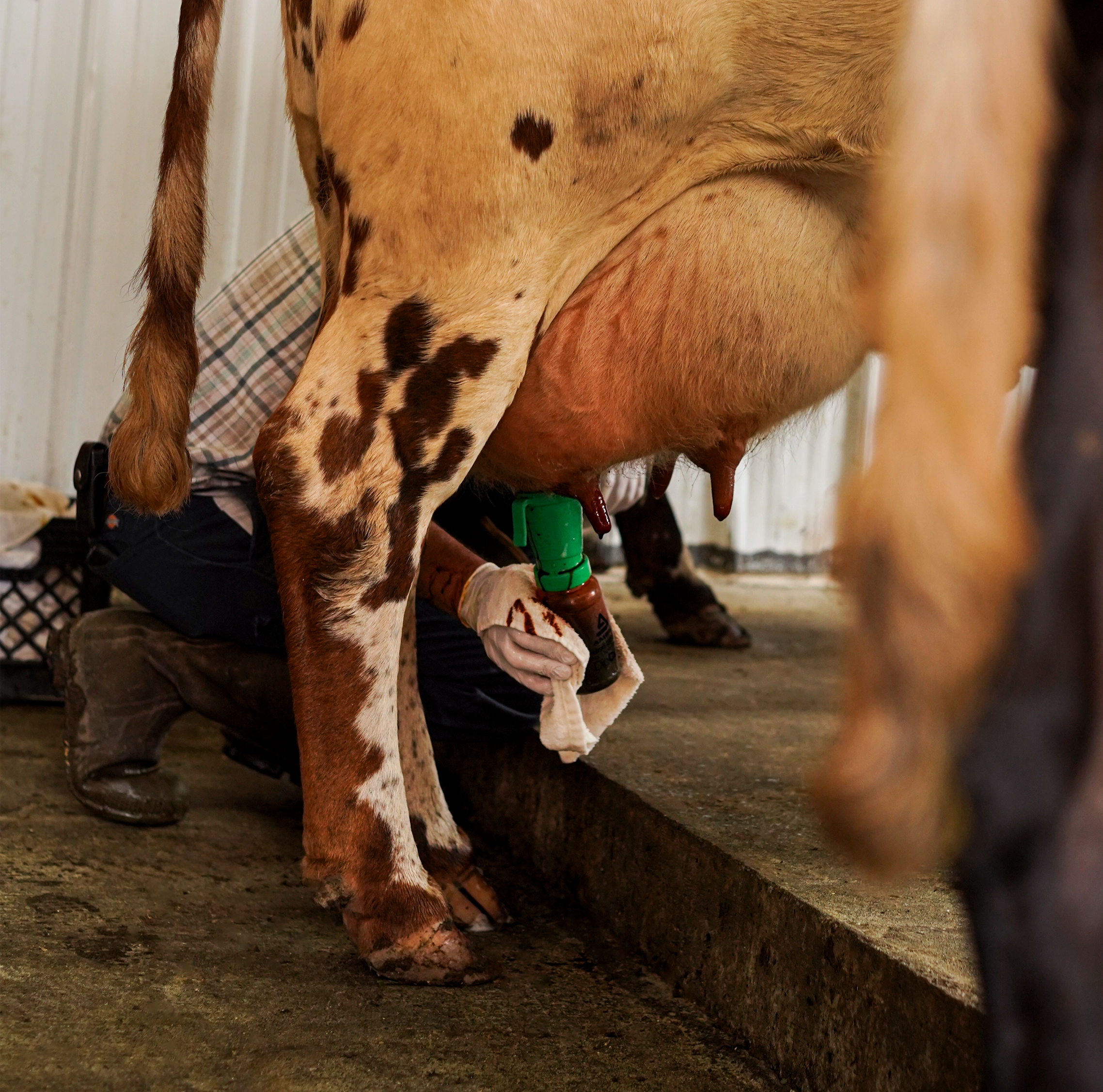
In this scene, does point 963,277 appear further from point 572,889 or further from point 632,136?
point 572,889

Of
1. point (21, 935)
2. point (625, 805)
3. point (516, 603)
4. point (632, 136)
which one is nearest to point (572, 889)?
point (625, 805)

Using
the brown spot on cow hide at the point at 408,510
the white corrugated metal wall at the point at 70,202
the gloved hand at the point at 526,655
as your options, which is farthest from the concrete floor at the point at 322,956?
the white corrugated metal wall at the point at 70,202

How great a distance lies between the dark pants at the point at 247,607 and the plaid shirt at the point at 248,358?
8cm

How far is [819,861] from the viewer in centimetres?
151

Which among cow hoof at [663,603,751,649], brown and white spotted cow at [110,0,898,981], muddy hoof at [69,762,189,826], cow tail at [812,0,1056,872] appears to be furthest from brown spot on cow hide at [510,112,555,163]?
cow hoof at [663,603,751,649]

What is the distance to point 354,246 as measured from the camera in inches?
59.0

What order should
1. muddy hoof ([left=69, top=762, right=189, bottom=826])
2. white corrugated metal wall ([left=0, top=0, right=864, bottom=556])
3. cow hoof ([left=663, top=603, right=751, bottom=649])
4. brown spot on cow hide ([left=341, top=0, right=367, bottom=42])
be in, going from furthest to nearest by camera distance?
white corrugated metal wall ([left=0, top=0, right=864, bottom=556]), cow hoof ([left=663, top=603, right=751, bottom=649]), muddy hoof ([left=69, top=762, right=189, bottom=826]), brown spot on cow hide ([left=341, top=0, right=367, bottom=42])

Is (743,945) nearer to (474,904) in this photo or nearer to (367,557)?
(474,904)

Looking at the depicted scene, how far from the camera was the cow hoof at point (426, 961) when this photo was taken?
1.49 meters

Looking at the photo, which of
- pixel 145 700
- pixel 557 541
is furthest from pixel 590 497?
pixel 145 700

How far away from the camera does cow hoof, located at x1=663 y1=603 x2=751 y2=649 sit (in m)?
3.15

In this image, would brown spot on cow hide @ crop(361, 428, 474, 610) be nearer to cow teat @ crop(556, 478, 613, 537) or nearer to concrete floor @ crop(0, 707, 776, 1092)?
cow teat @ crop(556, 478, 613, 537)

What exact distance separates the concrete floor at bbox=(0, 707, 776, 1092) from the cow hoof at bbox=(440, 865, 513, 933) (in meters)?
0.02

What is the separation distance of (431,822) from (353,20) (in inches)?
40.7
